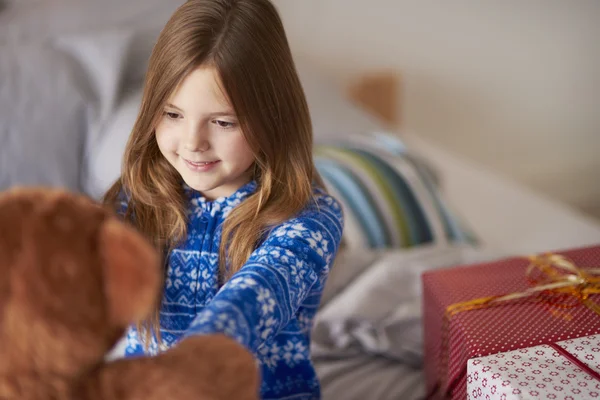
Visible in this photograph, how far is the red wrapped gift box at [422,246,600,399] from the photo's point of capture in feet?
2.68

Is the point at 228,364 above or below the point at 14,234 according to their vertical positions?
below

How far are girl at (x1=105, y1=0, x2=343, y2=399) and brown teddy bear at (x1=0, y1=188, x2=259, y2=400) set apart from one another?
0.42 feet

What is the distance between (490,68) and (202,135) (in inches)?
76.9

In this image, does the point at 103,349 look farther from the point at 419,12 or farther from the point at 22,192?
the point at 419,12

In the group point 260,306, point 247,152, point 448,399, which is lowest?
point 448,399

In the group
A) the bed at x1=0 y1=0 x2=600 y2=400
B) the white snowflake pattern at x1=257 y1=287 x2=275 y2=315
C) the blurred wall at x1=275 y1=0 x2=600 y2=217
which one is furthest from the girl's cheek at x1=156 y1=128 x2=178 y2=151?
the blurred wall at x1=275 y1=0 x2=600 y2=217

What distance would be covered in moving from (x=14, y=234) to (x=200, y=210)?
38cm

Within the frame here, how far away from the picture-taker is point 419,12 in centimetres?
231

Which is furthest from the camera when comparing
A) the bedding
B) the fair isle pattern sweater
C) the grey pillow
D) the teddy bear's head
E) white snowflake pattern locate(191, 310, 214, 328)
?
the grey pillow

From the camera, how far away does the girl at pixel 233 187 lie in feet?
2.40

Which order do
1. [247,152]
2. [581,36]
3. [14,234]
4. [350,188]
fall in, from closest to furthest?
[14,234]
[247,152]
[350,188]
[581,36]

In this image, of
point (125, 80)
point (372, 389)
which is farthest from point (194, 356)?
point (125, 80)

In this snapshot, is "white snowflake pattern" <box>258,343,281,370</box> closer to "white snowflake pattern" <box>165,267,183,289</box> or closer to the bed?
"white snowflake pattern" <box>165,267,183,289</box>

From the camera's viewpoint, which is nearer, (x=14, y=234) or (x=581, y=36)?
(x=14, y=234)
